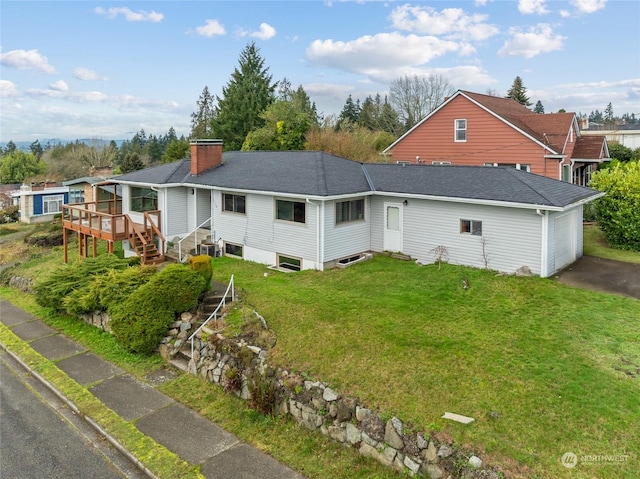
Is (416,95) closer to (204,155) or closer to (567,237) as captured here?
(204,155)

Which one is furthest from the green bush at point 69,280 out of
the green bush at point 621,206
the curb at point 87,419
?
the green bush at point 621,206

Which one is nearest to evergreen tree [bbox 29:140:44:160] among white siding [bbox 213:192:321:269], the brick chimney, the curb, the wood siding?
the brick chimney

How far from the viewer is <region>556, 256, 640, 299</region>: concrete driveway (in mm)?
13445

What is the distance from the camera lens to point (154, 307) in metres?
12.8

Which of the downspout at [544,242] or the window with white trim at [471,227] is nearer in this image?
the downspout at [544,242]

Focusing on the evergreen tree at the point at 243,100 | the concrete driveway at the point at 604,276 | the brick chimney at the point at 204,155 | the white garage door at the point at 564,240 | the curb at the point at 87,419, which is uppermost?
the evergreen tree at the point at 243,100

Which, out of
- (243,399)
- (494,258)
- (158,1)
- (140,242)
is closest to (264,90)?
(158,1)

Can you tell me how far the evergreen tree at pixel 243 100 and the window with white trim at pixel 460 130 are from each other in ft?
72.8

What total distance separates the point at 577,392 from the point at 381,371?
3598mm

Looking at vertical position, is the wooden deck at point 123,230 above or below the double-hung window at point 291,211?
below

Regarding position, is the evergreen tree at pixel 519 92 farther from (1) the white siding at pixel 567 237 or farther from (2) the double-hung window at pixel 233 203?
(2) the double-hung window at pixel 233 203

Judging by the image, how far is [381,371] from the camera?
9078mm

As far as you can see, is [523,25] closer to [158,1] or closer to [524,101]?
[158,1]

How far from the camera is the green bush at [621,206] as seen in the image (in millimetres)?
17719
